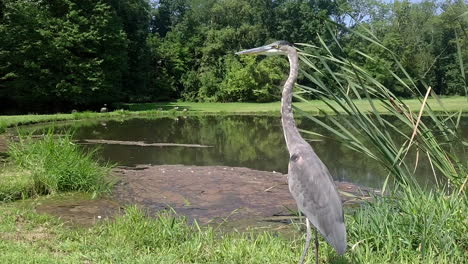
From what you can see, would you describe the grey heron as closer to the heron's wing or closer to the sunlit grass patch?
the heron's wing

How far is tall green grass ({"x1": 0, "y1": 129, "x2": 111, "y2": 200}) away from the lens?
6912 mm

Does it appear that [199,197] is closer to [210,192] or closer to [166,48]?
[210,192]

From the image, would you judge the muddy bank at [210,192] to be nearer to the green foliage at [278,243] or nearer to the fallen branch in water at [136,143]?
the green foliage at [278,243]

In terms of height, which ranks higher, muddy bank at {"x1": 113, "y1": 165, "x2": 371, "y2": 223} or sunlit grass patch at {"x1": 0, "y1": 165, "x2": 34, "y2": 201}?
sunlit grass patch at {"x1": 0, "y1": 165, "x2": 34, "y2": 201}

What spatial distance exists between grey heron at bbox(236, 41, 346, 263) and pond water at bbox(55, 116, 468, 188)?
4.47 metres

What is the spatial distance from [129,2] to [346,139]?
34320mm

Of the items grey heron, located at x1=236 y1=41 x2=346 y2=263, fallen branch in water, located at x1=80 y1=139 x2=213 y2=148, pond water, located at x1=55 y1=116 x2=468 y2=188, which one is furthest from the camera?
fallen branch in water, located at x1=80 y1=139 x2=213 y2=148

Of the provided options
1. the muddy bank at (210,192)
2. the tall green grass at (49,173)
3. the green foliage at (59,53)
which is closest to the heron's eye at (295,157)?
the muddy bank at (210,192)

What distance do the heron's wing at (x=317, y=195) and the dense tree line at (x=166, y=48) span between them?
871cm

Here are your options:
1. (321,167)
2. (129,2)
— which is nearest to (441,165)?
(321,167)

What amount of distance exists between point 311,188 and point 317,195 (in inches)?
3.0

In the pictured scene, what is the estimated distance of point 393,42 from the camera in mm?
36594

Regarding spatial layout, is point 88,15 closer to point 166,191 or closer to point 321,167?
point 166,191

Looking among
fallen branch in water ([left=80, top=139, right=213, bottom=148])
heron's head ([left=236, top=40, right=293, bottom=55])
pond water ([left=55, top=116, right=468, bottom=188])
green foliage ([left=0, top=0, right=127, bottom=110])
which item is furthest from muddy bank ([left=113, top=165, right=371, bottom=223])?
green foliage ([left=0, top=0, right=127, bottom=110])
